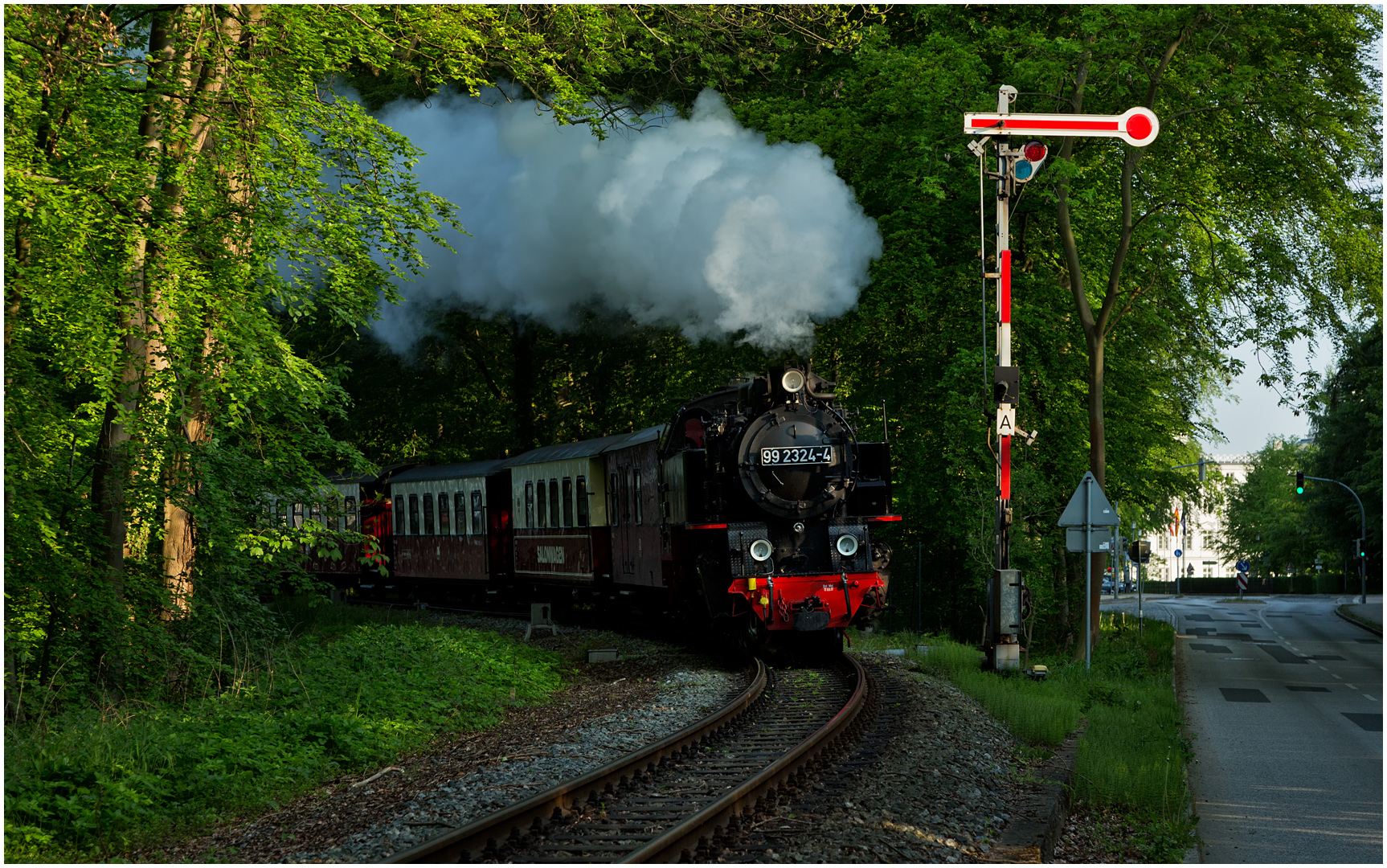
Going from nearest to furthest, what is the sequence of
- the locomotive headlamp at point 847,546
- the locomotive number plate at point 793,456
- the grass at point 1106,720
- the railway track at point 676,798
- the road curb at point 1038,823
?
the railway track at point 676,798
the road curb at point 1038,823
the grass at point 1106,720
the locomotive number plate at point 793,456
the locomotive headlamp at point 847,546

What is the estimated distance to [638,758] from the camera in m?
8.20

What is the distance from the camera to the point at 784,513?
13.6 metres

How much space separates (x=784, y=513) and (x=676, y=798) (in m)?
6.35

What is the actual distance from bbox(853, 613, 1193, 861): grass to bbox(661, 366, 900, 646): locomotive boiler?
1.68 metres

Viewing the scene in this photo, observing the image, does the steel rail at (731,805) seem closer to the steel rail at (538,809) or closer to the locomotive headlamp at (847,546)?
the steel rail at (538,809)

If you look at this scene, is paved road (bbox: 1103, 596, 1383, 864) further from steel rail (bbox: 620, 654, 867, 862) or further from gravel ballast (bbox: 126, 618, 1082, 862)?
steel rail (bbox: 620, 654, 867, 862)

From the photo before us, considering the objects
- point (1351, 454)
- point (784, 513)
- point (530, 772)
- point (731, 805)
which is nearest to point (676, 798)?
point (731, 805)

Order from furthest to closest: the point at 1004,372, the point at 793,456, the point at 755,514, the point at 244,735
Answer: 1. the point at 755,514
2. the point at 793,456
3. the point at 1004,372
4. the point at 244,735

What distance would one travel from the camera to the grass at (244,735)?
6.98 metres

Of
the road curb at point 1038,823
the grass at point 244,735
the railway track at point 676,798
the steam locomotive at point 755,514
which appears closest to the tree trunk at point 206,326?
the steam locomotive at point 755,514

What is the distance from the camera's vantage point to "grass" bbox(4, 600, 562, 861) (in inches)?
275

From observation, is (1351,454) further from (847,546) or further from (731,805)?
(731,805)

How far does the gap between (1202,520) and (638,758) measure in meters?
126

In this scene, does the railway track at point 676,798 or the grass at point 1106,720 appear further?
the grass at point 1106,720
